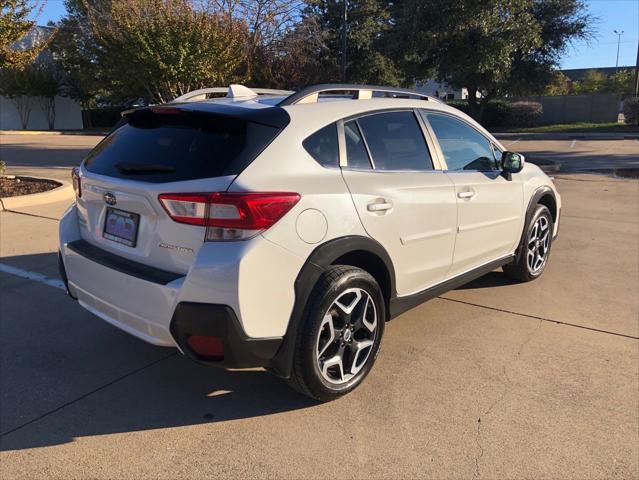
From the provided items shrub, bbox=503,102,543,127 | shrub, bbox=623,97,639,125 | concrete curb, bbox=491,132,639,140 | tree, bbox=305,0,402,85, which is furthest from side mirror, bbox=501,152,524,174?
shrub, bbox=503,102,543,127

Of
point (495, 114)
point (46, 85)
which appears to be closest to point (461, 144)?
point (495, 114)

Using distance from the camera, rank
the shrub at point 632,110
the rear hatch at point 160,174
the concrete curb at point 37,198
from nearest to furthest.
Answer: the rear hatch at point 160,174, the concrete curb at point 37,198, the shrub at point 632,110

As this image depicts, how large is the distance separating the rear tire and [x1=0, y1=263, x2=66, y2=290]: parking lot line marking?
4.23 meters

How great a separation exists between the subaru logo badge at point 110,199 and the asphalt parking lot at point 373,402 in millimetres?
1153

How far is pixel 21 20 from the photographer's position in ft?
29.8

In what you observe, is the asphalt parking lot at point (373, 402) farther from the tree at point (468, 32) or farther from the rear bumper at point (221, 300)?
the tree at point (468, 32)

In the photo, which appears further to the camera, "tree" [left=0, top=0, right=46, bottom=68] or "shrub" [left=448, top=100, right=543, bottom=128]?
"shrub" [left=448, top=100, right=543, bottom=128]

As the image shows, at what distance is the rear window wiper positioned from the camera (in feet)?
9.53

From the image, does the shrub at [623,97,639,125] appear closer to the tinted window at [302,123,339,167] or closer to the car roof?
the car roof

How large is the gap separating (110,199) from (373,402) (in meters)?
1.95

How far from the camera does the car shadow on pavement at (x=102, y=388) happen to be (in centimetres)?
298

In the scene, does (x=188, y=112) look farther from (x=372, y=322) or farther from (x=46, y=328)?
(x=46, y=328)

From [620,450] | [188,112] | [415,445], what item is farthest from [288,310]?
[620,450]

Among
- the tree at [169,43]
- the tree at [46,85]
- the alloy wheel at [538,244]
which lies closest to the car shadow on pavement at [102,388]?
the alloy wheel at [538,244]
